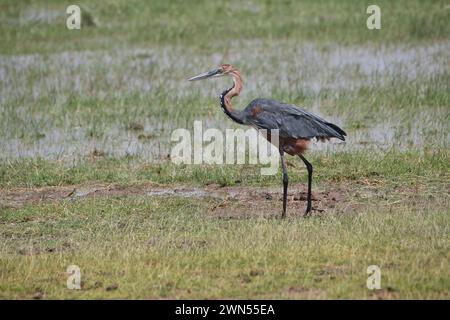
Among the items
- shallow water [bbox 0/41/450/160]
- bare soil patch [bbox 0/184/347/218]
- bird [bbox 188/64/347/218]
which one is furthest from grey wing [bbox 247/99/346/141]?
shallow water [bbox 0/41/450/160]

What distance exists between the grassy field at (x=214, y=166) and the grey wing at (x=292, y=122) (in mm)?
741

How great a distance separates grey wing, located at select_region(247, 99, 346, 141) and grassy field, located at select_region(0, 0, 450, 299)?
2.43 feet

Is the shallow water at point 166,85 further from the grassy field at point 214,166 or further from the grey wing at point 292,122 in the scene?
the grey wing at point 292,122

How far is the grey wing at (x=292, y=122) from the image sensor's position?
344 inches

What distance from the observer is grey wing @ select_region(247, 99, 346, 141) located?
28.7ft

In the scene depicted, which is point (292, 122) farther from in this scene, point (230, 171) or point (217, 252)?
point (217, 252)

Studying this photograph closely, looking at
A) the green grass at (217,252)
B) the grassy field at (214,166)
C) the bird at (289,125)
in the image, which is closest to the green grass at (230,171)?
the grassy field at (214,166)

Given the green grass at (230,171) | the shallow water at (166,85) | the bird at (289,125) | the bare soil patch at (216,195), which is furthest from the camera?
the shallow water at (166,85)

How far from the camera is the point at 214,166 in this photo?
34.5 feet

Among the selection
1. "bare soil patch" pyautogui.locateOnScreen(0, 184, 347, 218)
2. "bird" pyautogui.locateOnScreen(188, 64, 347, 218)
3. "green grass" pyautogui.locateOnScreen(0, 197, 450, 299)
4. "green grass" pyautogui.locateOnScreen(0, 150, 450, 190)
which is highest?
"bird" pyautogui.locateOnScreen(188, 64, 347, 218)

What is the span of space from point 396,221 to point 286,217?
1.07m

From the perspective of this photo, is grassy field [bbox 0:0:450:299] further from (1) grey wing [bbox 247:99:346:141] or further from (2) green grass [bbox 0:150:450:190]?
(1) grey wing [bbox 247:99:346:141]

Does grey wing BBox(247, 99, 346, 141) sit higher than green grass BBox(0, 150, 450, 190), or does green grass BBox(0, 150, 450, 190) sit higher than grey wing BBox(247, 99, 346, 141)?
grey wing BBox(247, 99, 346, 141)
